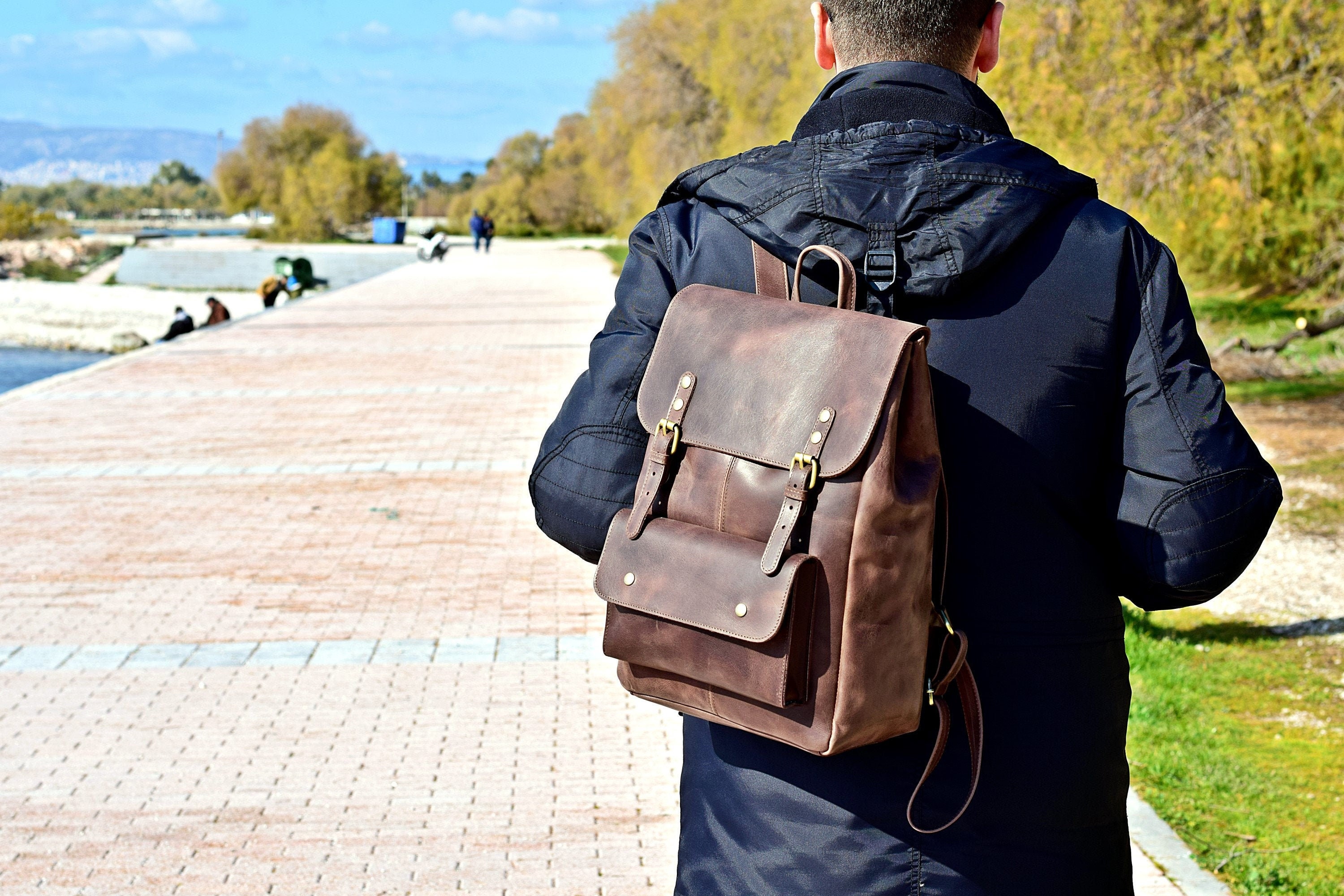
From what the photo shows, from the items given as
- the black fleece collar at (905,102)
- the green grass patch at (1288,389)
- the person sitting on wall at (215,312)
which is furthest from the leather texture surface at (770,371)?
the person sitting on wall at (215,312)

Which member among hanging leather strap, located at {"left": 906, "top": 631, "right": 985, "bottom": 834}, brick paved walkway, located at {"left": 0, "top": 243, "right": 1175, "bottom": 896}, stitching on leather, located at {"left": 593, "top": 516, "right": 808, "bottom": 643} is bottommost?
brick paved walkway, located at {"left": 0, "top": 243, "right": 1175, "bottom": 896}

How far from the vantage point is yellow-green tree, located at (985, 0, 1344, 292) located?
993cm

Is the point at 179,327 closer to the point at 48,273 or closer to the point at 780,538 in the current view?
the point at 780,538

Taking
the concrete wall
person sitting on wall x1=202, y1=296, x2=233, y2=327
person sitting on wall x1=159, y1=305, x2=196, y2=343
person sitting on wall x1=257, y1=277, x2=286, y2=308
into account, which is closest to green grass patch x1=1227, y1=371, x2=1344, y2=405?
person sitting on wall x1=159, y1=305, x2=196, y2=343

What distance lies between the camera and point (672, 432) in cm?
164

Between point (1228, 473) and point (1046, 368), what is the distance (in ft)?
0.80

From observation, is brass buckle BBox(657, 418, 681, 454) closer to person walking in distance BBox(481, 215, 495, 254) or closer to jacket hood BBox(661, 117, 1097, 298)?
jacket hood BBox(661, 117, 1097, 298)

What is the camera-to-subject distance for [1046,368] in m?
1.64

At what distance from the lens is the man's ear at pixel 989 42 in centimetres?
181

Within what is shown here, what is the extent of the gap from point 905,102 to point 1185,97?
9895 mm

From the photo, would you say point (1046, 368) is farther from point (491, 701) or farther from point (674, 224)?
point (491, 701)

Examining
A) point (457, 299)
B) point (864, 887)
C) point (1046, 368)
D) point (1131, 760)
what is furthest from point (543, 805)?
point (457, 299)

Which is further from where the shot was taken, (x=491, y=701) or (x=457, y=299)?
(x=457, y=299)

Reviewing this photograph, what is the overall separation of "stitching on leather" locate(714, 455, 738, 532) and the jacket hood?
0.26 m
